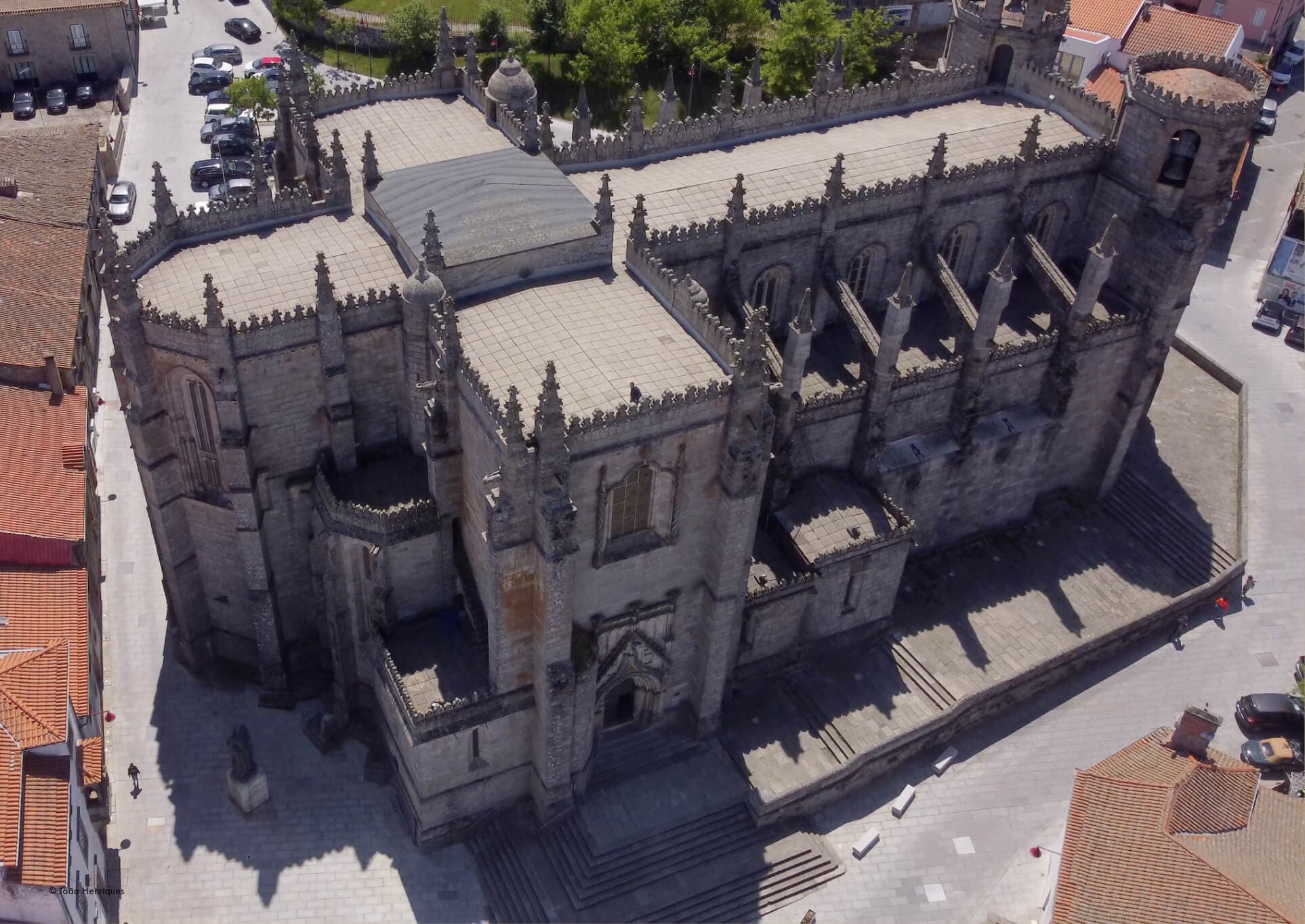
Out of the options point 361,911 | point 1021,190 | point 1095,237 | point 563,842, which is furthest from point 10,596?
point 1095,237

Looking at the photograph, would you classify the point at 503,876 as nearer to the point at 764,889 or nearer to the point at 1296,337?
the point at 764,889

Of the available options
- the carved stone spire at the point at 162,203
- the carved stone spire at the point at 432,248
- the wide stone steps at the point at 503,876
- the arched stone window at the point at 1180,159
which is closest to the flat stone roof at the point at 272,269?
the carved stone spire at the point at 162,203

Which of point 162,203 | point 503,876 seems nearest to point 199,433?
point 162,203

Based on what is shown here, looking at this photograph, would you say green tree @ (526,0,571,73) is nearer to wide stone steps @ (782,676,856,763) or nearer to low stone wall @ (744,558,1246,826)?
wide stone steps @ (782,676,856,763)

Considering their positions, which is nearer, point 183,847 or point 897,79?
point 183,847

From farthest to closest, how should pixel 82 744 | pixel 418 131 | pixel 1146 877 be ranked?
pixel 418 131 → pixel 82 744 → pixel 1146 877

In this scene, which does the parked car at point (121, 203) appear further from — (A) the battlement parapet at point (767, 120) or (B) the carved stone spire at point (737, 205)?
(B) the carved stone spire at point (737, 205)

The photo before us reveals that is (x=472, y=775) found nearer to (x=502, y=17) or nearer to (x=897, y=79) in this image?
(x=897, y=79)
